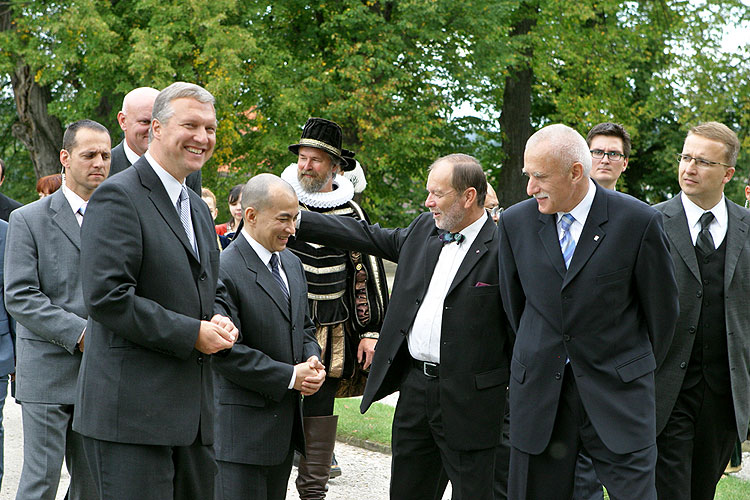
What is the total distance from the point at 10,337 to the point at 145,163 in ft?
9.93

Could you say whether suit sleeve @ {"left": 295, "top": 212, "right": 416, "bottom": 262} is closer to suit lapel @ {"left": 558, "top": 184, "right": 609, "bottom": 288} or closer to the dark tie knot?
suit lapel @ {"left": 558, "top": 184, "right": 609, "bottom": 288}

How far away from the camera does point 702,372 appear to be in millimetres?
5273

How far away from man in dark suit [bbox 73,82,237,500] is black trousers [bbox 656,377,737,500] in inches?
114

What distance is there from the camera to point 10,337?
244 inches

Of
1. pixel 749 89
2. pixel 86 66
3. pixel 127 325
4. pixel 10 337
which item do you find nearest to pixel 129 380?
pixel 127 325

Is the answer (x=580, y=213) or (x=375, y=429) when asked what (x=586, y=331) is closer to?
(x=580, y=213)

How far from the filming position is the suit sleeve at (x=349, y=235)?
548 centimetres

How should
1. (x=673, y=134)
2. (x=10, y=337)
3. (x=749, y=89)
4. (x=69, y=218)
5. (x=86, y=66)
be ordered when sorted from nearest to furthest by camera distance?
(x=69, y=218) → (x=10, y=337) → (x=86, y=66) → (x=749, y=89) → (x=673, y=134)

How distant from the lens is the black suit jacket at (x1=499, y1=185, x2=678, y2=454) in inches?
165

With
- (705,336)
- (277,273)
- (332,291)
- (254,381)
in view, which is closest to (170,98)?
(277,273)

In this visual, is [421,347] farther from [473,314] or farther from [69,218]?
[69,218]

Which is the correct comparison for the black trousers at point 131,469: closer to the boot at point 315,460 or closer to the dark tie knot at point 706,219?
the boot at point 315,460

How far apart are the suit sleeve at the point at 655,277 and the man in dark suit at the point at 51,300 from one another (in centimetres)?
299

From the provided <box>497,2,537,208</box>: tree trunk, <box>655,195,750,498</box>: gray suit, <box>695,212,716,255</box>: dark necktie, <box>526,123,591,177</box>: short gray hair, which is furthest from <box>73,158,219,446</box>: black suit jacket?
<box>497,2,537,208</box>: tree trunk
